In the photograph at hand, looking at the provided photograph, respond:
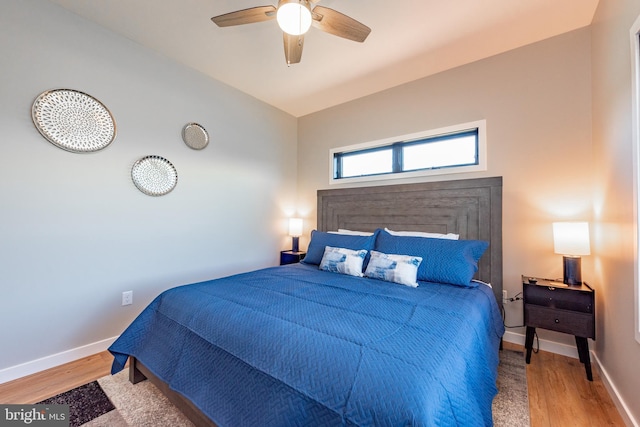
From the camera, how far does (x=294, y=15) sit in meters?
1.63

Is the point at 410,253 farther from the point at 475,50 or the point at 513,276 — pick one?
the point at 475,50

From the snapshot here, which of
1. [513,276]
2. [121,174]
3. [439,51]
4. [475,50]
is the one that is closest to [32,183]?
[121,174]

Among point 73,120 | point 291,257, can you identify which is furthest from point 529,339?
point 73,120

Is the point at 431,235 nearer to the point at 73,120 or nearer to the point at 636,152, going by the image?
the point at 636,152

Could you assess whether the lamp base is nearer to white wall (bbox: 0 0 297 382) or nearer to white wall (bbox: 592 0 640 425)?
white wall (bbox: 592 0 640 425)

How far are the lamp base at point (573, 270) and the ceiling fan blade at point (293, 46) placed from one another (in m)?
2.68

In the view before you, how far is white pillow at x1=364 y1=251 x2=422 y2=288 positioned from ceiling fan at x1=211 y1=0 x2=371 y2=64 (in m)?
1.74

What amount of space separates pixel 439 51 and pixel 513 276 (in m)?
2.27

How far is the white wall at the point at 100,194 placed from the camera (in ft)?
6.34

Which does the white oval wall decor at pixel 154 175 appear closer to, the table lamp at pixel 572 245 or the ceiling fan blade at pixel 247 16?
the ceiling fan blade at pixel 247 16

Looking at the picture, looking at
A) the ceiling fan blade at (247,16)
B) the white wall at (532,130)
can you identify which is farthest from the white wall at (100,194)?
the white wall at (532,130)

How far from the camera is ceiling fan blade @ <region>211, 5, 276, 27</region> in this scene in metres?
1.71

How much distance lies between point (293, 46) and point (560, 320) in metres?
2.88

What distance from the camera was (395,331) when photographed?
1.24m
